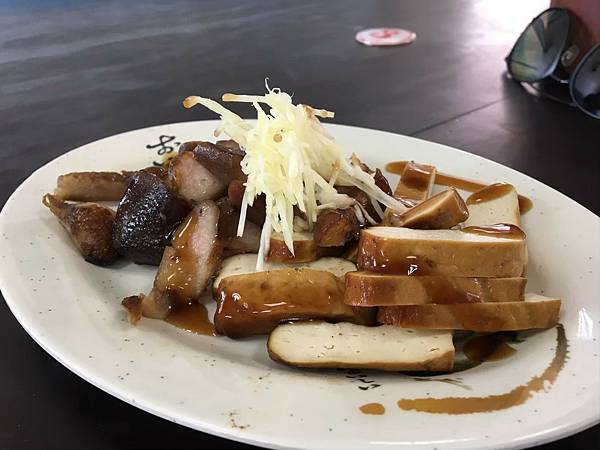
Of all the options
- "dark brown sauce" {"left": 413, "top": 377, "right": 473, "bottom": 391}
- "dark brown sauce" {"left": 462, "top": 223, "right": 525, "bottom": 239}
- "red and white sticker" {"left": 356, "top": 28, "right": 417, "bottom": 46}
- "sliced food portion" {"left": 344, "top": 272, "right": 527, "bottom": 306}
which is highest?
"dark brown sauce" {"left": 462, "top": 223, "right": 525, "bottom": 239}

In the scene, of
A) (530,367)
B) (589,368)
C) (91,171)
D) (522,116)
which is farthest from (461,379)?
(522,116)

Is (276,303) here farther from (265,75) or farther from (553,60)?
(553,60)

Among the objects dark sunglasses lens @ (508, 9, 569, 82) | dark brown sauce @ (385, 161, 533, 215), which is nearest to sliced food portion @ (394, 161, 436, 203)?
dark brown sauce @ (385, 161, 533, 215)

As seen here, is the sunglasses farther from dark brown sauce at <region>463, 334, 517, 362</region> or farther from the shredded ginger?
dark brown sauce at <region>463, 334, 517, 362</region>

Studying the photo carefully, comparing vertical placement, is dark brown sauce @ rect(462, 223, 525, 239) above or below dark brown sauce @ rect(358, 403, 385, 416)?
above

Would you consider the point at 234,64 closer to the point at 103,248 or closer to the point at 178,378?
the point at 103,248
